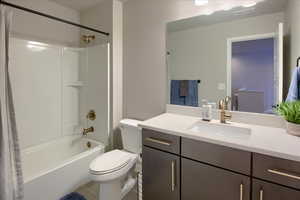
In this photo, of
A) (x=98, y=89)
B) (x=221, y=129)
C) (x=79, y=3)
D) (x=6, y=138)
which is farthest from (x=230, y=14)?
(x=6, y=138)

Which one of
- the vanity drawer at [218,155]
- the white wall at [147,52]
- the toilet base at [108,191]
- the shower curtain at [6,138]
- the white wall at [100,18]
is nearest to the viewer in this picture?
the vanity drawer at [218,155]

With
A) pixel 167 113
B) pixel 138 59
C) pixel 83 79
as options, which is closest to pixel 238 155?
pixel 167 113

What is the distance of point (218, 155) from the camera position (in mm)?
1082

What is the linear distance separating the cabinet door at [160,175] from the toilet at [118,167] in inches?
12.0

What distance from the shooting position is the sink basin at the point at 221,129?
136 cm

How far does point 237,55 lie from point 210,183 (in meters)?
1.09

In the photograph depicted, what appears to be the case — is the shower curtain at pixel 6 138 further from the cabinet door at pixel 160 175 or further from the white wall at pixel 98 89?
the white wall at pixel 98 89

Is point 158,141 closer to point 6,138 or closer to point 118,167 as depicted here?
point 118,167

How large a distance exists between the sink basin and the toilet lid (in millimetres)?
777

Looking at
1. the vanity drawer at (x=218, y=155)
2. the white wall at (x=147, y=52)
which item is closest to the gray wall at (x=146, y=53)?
the white wall at (x=147, y=52)

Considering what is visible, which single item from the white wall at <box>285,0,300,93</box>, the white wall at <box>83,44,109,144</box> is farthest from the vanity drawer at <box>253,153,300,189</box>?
the white wall at <box>83,44,109,144</box>

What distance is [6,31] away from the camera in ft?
4.18

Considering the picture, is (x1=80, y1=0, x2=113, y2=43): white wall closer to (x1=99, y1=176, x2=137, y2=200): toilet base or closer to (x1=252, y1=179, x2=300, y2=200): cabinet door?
(x1=99, y1=176, x2=137, y2=200): toilet base

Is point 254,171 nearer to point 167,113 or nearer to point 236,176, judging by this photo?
point 236,176
